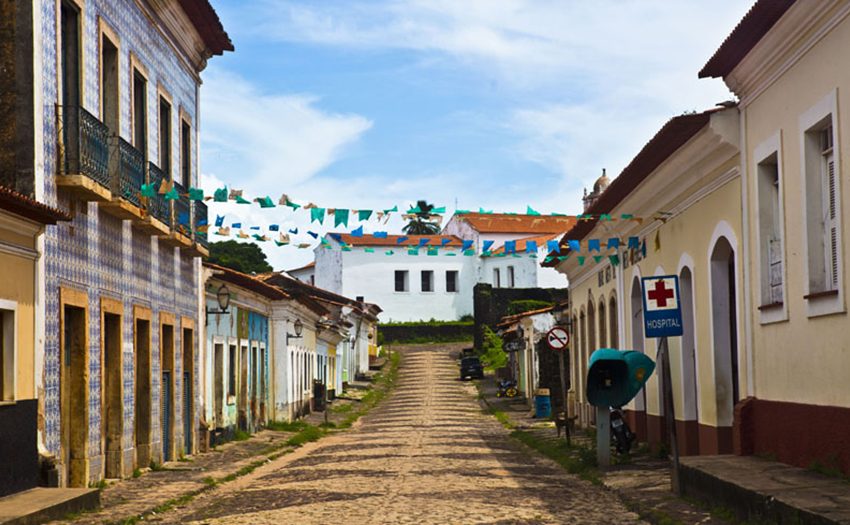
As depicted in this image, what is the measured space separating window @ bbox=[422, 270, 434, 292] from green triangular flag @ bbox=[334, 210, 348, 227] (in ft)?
231

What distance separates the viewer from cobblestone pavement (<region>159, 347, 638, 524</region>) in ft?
38.9

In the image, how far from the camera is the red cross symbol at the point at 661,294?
43.0 feet

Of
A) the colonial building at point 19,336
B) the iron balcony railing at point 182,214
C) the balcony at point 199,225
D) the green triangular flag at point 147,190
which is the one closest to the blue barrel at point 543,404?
the balcony at point 199,225

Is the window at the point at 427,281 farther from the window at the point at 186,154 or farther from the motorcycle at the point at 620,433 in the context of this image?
the motorcycle at the point at 620,433

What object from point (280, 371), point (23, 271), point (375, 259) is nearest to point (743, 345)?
point (23, 271)

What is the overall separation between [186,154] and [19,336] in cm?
1027

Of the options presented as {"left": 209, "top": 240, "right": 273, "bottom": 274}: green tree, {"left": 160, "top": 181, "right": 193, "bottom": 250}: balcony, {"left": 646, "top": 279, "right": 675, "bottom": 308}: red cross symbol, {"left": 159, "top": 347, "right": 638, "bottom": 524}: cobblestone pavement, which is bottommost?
{"left": 159, "top": 347, "right": 638, "bottom": 524}: cobblestone pavement

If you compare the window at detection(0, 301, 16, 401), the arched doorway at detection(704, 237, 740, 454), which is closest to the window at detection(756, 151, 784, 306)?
the arched doorway at detection(704, 237, 740, 454)

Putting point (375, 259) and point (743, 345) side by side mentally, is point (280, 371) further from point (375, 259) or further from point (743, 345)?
point (375, 259)

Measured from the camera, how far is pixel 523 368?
47.2 meters

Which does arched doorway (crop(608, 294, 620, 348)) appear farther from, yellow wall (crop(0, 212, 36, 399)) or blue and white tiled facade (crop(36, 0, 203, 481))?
yellow wall (crop(0, 212, 36, 399))

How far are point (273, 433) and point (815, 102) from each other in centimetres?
2095

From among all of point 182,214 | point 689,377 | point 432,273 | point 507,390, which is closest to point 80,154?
point 182,214

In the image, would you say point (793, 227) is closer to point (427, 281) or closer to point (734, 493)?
point (734, 493)
